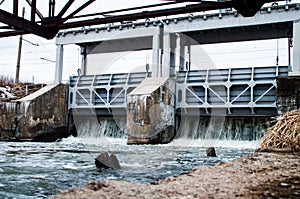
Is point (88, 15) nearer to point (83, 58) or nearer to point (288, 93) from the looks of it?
point (288, 93)

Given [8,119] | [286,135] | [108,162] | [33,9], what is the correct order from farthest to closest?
[8,119], [108,162], [33,9], [286,135]

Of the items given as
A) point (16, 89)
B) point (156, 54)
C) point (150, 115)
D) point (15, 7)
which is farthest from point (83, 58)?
point (15, 7)

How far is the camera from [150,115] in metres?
10.9

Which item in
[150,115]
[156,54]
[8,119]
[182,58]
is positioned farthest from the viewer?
[182,58]

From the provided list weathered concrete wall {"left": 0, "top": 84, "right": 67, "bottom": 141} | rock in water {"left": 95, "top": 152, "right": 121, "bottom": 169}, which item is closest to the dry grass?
rock in water {"left": 95, "top": 152, "right": 121, "bottom": 169}

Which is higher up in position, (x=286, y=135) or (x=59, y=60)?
(x=59, y=60)

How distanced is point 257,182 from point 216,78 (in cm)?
1132

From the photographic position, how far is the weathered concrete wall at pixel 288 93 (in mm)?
8266

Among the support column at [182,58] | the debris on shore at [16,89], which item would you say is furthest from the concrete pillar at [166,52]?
the debris on shore at [16,89]

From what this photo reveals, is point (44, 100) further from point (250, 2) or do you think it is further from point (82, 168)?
point (250, 2)

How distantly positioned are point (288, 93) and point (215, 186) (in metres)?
7.66

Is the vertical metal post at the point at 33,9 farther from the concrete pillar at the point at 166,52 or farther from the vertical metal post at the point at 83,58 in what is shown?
the vertical metal post at the point at 83,58

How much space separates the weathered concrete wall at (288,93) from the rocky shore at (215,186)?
20.6 ft

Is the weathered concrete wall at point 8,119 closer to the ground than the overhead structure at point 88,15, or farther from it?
closer to the ground
